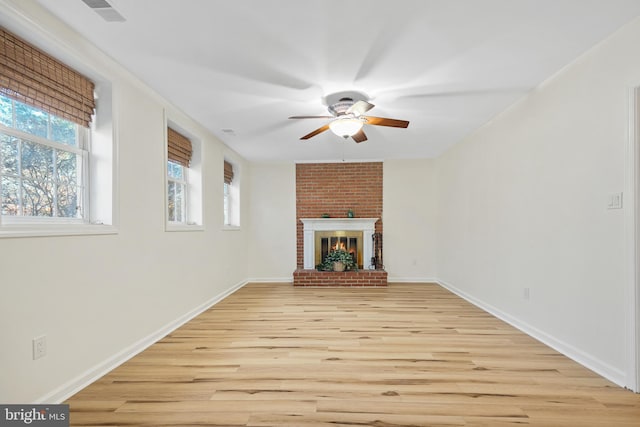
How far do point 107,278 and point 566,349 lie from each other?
11.7ft

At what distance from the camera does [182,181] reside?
380 centimetres

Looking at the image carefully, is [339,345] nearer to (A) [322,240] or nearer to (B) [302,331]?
(B) [302,331]

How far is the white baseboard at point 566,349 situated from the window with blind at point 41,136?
12.4 ft

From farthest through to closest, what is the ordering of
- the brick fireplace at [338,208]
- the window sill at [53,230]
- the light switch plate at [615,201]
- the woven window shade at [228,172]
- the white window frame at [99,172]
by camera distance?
the brick fireplace at [338,208], the woven window shade at [228,172], the white window frame at [99,172], the light switch plate at [615,201], the window sill at [53,230]

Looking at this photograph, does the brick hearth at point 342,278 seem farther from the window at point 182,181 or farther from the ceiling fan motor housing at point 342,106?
the ceiling fan motor housing at point 342,106

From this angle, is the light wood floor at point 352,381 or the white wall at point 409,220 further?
the white wall at point 409,220

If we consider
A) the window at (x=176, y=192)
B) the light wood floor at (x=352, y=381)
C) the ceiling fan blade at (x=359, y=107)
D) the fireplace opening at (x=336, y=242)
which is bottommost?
the light wood floor at (x=352, y=381)

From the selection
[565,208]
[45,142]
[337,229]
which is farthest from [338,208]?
[45,142]

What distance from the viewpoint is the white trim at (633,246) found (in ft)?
6.49

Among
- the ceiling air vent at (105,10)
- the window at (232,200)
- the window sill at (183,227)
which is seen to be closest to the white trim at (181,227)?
the window sill at (183,227)

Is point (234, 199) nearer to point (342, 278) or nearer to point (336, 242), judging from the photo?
point (336, 242)

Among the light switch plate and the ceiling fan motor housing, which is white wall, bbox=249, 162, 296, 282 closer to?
the ceiling fan motor housing

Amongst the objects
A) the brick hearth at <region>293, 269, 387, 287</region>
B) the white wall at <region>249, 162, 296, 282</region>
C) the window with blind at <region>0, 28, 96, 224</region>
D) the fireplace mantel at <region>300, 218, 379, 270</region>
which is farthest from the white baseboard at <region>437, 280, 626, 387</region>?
the window with blind at <region>0, 28, 96, 224</region>

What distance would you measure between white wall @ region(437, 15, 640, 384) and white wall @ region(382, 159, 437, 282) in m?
1.90
